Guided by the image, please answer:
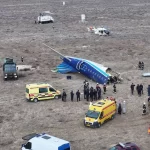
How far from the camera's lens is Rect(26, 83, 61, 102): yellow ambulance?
36.6m

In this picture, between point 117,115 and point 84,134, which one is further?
point 117,115

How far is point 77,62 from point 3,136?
58.7 ft

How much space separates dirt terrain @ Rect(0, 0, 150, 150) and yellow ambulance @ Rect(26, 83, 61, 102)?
0.55 meters

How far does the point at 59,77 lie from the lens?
44875 millimetres

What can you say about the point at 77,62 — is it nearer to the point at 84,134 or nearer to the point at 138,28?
the point at 84,134

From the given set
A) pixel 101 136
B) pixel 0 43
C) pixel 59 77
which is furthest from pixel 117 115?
pixel 0 43

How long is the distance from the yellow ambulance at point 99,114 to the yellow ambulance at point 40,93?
6302 mm

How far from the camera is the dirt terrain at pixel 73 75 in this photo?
97.9 feet

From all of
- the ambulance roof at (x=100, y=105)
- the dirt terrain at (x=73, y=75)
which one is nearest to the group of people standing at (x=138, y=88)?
the dirt terrain at (x=73, y=75)

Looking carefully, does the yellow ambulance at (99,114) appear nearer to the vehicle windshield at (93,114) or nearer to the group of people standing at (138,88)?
the vehicle windshield at (93,114)

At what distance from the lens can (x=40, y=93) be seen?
121 ft

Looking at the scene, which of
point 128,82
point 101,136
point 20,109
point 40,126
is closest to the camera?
point 101,136

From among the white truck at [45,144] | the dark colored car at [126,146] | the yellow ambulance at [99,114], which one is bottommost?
the dark colored car at [126,146]

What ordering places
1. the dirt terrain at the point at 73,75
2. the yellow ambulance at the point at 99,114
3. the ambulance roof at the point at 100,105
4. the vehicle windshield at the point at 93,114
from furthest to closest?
the ambulance roof at the point at 100,105 < the vehicle windshield at the point at 93,114 < the yellow ambulance at the point at 99,114 < the dirt terrain at the point at 73,75
